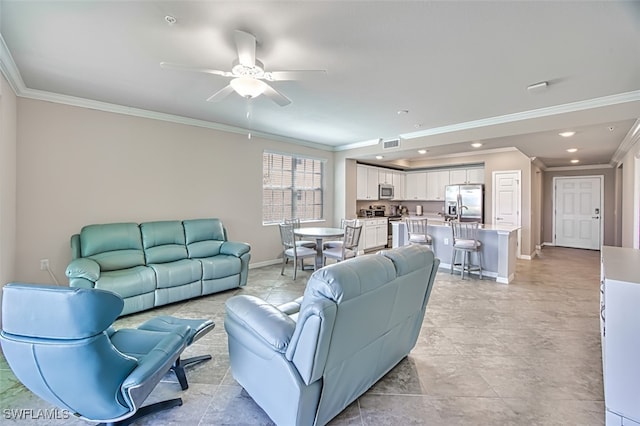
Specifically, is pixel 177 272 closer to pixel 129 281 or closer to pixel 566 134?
pixel 129 281

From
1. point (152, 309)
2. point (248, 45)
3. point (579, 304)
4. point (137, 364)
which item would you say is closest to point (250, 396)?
point (137, 364)

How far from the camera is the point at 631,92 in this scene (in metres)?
3.38

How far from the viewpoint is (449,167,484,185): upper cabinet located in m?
7.79

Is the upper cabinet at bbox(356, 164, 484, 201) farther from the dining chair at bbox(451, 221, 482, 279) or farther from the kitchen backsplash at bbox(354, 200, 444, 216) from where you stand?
the dining chair at bbox(451, 221, 482, 279)

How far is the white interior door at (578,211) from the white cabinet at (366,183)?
536 cm

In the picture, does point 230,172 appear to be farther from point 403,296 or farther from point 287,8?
point 403,296

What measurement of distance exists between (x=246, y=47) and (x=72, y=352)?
7.18ft

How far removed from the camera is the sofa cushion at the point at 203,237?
436cm

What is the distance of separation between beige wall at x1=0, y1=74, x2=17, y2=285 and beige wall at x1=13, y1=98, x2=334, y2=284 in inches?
8.0

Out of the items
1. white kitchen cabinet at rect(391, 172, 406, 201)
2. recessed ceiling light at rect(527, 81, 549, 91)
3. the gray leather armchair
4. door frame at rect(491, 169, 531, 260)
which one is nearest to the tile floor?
the gray leather armchair

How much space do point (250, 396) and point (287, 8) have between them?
8.63 ft

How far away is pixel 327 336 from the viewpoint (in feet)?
4.75

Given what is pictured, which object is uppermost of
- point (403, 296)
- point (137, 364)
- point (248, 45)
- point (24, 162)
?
point (248, 45)

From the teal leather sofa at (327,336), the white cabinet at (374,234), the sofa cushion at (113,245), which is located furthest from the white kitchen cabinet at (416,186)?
the sofa cushion at (113,245)
